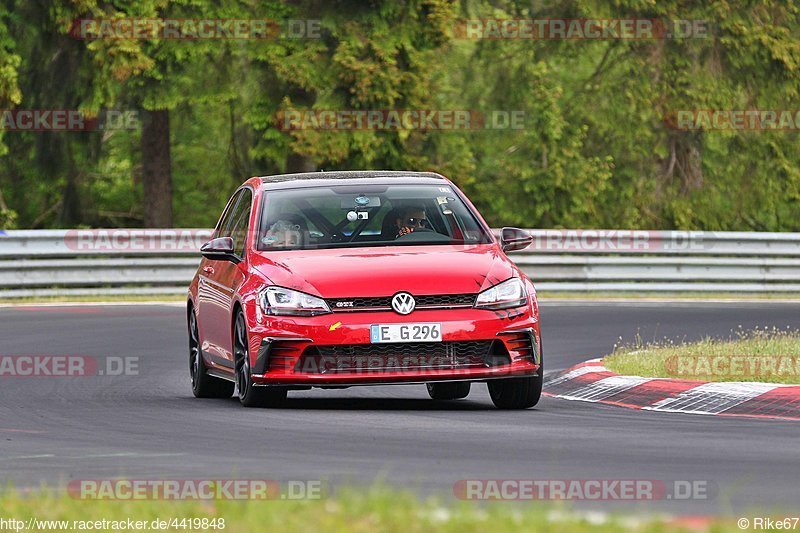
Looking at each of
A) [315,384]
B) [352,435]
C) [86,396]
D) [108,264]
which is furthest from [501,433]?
[108,264]

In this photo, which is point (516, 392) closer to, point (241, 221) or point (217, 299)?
point (217, 299)

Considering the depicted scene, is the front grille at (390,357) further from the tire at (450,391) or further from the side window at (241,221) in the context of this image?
the tire at (450,391)

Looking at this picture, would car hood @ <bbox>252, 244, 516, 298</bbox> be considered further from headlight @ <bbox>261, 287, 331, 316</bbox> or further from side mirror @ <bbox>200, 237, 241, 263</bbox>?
side mirror @ <bbox>200, 237, 241, 263</bbox>

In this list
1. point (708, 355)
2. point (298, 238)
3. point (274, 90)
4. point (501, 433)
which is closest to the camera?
point (501, 433)

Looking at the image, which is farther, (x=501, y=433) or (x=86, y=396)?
(x=86, y=396)

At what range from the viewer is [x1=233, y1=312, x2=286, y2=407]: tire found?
38.7 feet

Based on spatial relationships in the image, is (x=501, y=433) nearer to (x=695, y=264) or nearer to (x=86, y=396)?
(x=86, y=396)

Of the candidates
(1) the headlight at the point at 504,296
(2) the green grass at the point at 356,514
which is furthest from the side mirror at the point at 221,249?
(2) the green grass at the point at 356,514

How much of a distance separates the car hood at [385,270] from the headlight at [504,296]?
0.14ft

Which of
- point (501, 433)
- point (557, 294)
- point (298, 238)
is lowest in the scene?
point (557, 294)

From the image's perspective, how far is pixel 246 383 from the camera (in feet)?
39.0

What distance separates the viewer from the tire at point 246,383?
11789 mm

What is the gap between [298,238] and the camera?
12.4m

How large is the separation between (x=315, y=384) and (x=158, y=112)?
21.7m
